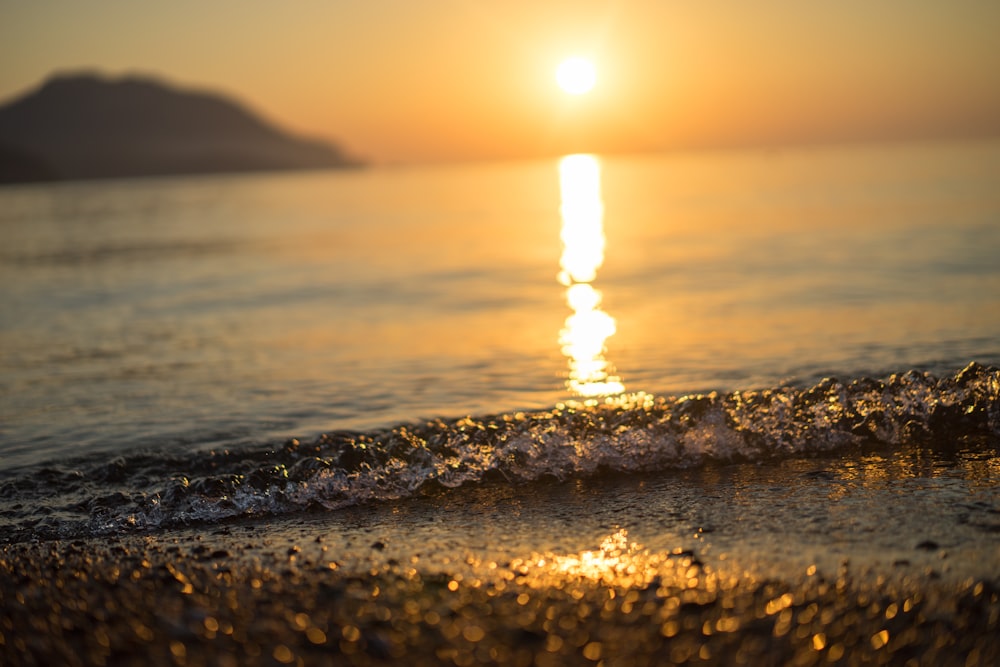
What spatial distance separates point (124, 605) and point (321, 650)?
1.66 meters

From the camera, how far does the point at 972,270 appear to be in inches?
965

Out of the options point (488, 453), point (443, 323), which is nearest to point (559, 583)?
point (488, 453)

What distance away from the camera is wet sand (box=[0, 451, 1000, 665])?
542cm

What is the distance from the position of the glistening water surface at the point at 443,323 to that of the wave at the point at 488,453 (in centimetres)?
110

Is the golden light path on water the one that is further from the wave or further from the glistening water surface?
the wave

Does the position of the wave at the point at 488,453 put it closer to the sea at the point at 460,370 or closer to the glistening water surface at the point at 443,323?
the sea at the point at 460,370

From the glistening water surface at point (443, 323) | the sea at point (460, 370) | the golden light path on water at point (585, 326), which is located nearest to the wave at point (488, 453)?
the sea at point (460, 370)

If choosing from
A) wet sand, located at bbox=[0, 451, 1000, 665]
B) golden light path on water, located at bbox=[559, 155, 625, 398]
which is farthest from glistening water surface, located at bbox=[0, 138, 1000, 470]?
wet sand, located at bbox=[0, 451, 1000, 665]

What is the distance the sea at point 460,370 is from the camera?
31.9ft

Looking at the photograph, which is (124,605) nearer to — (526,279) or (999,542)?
(999,542)

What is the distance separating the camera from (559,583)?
6.37m

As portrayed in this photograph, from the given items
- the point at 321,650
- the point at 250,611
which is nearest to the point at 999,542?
the point at 321,650

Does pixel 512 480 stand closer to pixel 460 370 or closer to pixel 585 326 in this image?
pixel 460 370

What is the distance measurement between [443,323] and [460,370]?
535 cm
